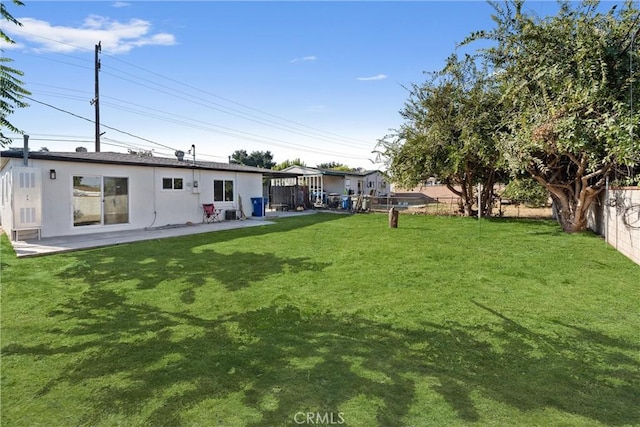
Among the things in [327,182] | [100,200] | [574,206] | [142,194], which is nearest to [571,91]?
[574,206]

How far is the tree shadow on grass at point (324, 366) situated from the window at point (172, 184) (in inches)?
356

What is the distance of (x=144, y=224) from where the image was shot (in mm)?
11688

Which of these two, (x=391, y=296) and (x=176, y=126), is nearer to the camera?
(x=391, y=296)

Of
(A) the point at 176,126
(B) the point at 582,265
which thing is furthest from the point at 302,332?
(A) the point at 176,126

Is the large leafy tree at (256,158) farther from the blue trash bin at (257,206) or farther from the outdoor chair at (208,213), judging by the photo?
the outdoor chair at (208,213)

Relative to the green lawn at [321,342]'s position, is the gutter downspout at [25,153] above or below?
above

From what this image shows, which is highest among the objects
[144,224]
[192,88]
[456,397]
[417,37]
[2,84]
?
[192,88]

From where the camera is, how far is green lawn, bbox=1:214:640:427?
231 cm

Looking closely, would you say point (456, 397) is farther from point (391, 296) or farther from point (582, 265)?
point (582, 265)

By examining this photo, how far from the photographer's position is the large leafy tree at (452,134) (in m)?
12.8

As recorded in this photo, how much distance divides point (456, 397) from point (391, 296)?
2.24 m

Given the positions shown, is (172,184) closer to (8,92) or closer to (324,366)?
(8,92)
